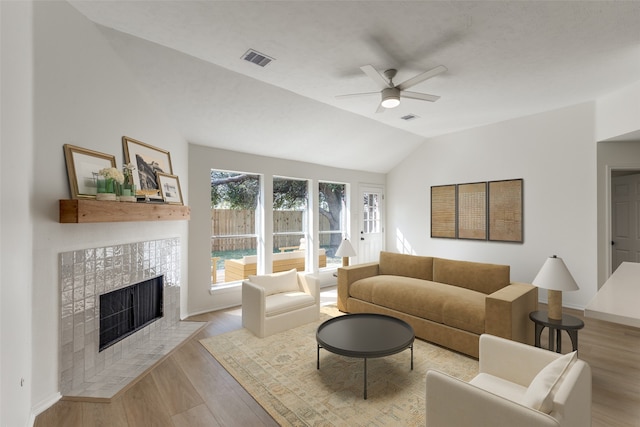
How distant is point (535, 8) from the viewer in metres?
2.09

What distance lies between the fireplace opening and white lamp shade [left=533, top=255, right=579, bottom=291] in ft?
12.5

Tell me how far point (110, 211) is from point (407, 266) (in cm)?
352

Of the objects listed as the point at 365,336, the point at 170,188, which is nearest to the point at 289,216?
the point at 170,188

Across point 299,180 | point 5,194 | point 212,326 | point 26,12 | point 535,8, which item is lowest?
point 212,326

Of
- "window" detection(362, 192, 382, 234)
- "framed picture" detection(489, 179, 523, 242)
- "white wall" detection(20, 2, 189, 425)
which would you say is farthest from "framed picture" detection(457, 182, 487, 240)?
"white wall" detection(20, 2, 189, 425)

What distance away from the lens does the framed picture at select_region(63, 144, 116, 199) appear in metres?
2.28

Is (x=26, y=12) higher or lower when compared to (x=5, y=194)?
higher

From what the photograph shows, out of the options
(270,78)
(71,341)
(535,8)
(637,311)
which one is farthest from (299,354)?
(535,8)

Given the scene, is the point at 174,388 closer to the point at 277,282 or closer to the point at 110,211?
the point at 110,211

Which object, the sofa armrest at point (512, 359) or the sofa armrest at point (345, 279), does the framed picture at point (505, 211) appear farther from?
the sofa armrest at point (512, 359)

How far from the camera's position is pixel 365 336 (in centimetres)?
257

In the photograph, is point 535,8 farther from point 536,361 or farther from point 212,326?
point 212,326

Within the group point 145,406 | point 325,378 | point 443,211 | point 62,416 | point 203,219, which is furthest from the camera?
point 443,211

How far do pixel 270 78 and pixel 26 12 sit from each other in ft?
6.25
